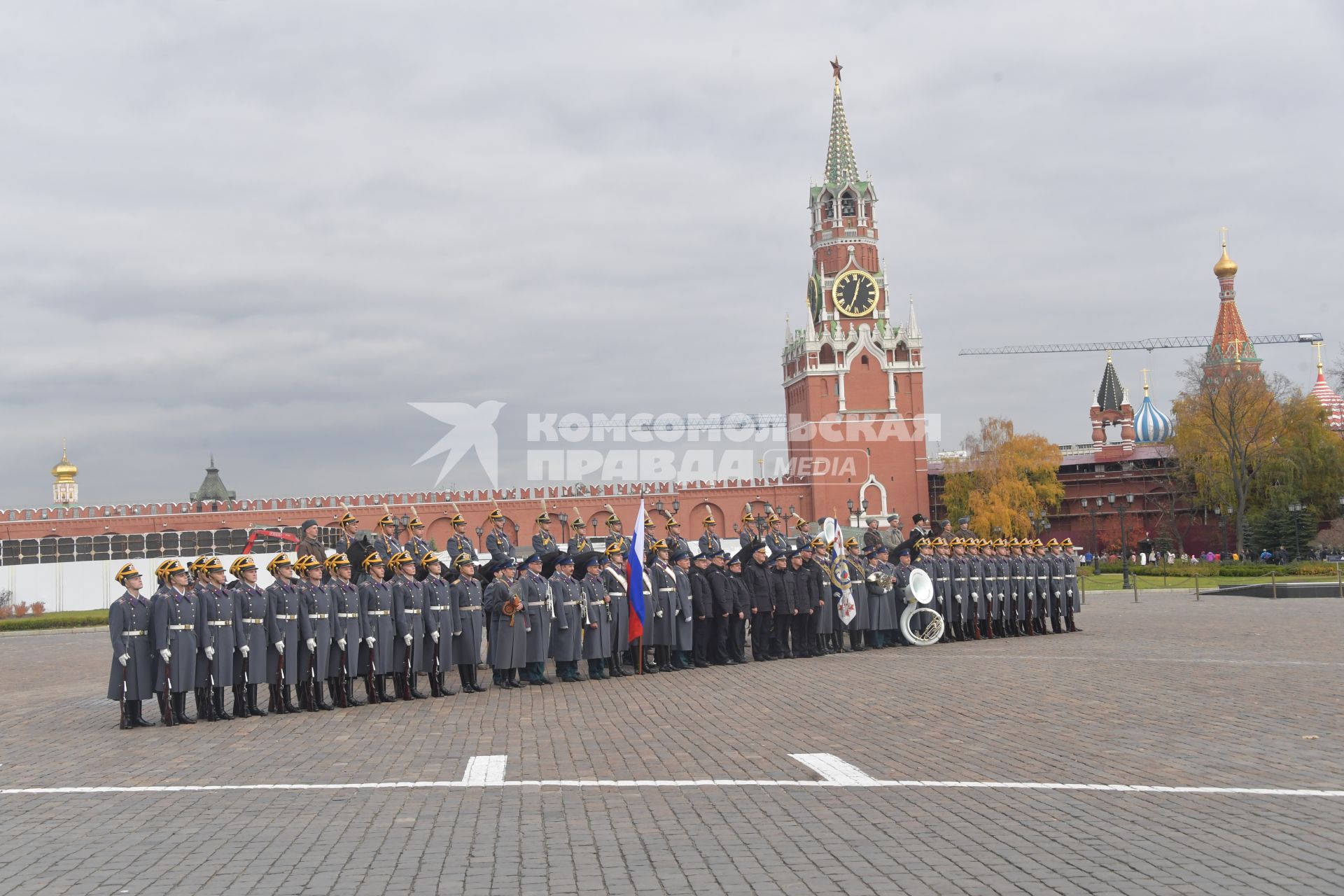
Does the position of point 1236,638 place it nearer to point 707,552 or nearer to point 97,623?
point 707,552

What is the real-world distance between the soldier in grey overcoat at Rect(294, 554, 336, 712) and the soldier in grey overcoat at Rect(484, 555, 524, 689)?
199cm

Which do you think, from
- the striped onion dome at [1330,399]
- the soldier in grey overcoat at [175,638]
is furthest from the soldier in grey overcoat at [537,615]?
the striped onion dome at [1330,399]

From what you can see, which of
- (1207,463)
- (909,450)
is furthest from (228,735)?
(909,450)

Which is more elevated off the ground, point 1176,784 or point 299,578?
point 299,578

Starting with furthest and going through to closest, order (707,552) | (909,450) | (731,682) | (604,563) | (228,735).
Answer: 1. (909,450)
2. (707,552)
3. (604,563)
4. (731,682)
5. (228,735)

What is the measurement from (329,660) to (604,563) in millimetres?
4108

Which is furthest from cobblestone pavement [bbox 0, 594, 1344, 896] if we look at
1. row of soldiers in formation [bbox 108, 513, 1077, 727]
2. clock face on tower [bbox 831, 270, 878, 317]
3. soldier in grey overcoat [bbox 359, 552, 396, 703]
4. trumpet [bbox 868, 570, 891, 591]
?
clock face on tower [bbox 831, 270, 878, 317]

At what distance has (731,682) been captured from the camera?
13789 mm

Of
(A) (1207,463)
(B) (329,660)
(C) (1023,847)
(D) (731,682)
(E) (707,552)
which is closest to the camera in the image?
(C) (1023,847)

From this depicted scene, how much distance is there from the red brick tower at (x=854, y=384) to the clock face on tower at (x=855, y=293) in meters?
0.04

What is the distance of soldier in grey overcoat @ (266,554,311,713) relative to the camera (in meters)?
12.3

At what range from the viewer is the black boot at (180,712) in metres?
11.8

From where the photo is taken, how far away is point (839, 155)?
78.7 meters

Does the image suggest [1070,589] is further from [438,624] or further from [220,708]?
[220,708]
